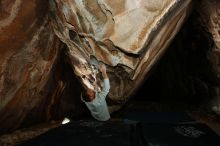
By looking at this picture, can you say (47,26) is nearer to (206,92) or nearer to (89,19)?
(89,19)

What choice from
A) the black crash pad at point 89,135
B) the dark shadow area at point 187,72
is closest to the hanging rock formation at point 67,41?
the black crash pad at point 89,135

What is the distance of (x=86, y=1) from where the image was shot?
6.33 feet

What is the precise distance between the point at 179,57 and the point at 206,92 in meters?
0.61

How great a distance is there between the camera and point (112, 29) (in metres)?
1.99

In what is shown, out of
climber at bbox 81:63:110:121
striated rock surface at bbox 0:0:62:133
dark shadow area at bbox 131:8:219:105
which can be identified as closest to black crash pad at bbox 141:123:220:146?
climber at bbox 81:63:110:121

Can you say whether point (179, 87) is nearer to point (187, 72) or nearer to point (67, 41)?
point (187, 72)

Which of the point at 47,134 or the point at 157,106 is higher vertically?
the point at 47,134

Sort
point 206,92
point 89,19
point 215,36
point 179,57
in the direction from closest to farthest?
point 89,19
point 215,36
point 206,92
point 179,57

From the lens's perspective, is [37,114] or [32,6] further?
[37,114]

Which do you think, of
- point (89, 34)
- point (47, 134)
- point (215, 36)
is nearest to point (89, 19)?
point (89, 34)

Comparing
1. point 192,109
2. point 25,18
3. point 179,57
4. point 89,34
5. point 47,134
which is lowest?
point 192,109

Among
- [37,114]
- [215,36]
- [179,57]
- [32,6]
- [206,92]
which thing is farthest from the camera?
[179,57]

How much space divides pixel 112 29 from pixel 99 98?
61cm

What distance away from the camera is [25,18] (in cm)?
182
